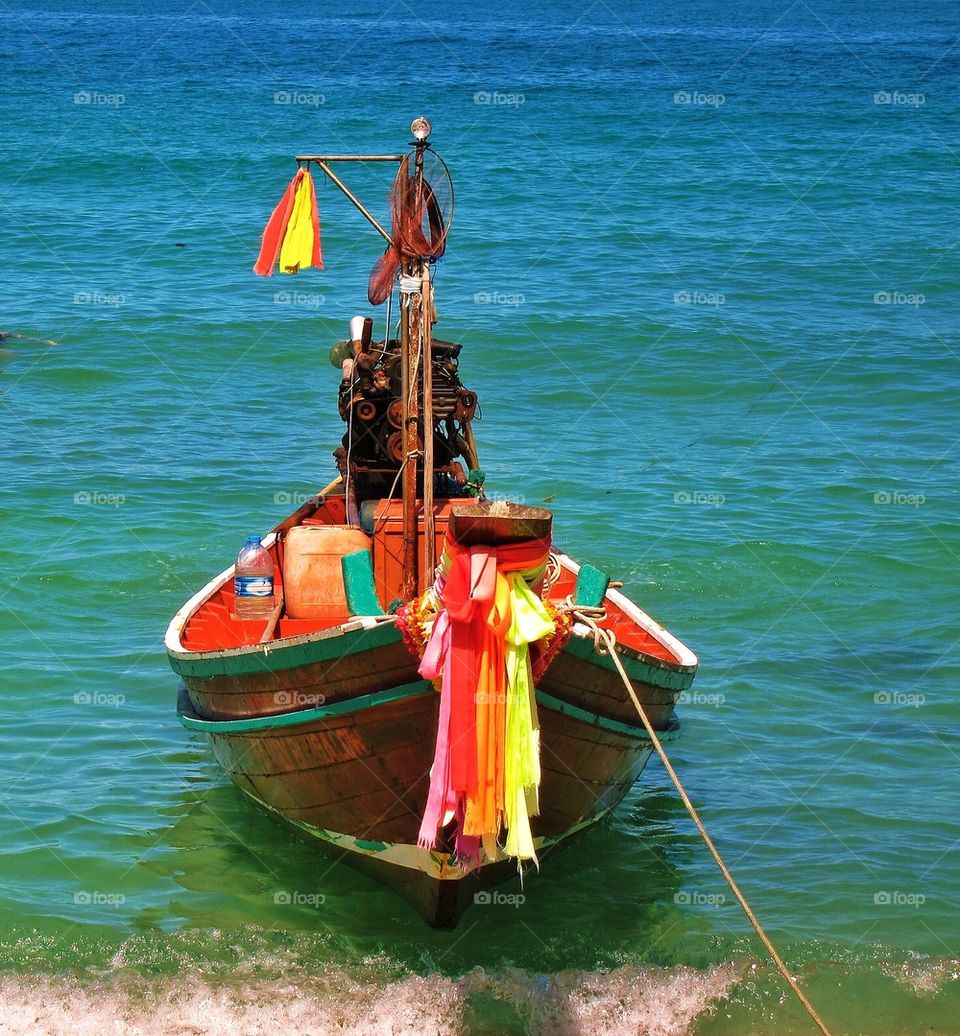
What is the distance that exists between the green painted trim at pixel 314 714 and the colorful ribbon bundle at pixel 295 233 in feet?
10.1

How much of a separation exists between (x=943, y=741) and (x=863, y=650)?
1870 mm

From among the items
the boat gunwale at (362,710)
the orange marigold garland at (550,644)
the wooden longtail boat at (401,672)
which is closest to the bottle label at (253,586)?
the wooden longtail boat at (401,672)

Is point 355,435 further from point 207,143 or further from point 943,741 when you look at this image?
point 207,143

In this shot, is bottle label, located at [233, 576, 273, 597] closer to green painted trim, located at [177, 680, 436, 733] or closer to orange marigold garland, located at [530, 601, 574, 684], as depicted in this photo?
green painted trim, located at [177, 680, 436, 733]

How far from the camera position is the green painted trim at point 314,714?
27.1ft

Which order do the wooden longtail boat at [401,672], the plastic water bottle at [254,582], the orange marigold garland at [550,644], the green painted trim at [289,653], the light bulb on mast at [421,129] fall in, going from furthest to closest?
the plastic water bottle at [254,582]
the light bulb on mast at [421,129]
the wooden longtail boat at [401,672]
the green painted trim at [289,653]
the orange marigold garland at [550,644]

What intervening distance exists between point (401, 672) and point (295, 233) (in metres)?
3.67

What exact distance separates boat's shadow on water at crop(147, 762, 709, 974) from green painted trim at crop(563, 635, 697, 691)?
50.6 inches

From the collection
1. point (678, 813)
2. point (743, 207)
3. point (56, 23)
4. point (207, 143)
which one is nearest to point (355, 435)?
point (678, 813)

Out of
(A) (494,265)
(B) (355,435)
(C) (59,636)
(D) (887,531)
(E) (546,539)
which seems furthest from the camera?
(A) (494,265)

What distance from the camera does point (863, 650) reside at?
45.4ft

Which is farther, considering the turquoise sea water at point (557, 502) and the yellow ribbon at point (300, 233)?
the yellow ribbon at point (300, 233)

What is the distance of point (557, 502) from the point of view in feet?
57.3

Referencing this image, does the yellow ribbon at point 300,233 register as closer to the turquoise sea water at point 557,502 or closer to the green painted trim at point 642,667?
the green painted trim at point 642,667
